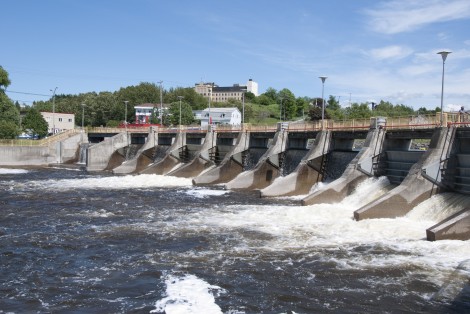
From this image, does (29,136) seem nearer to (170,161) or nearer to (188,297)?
(170,161)

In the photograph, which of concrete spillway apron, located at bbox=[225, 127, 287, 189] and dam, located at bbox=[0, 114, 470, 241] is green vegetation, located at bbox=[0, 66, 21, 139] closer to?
dam, located at bbox=[0, 114, 470, 241]

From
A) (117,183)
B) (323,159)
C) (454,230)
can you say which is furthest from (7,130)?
(454,230)

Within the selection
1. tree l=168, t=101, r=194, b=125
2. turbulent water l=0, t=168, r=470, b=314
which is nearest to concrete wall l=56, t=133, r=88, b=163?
tree l=168, t=101, r=194, b=125

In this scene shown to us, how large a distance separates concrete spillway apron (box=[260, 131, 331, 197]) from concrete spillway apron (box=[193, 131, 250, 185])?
31.4 ft

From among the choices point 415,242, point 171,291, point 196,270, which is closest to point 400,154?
point 415,242

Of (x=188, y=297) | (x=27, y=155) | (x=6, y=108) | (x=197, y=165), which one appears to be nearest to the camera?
(x=188, y=297)

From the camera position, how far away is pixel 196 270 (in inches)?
656

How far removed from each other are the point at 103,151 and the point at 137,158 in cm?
691

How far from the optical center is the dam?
2495cm

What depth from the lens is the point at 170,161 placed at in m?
54.0

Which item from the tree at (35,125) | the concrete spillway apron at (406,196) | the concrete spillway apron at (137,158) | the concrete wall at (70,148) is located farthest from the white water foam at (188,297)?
the tree at (35,125)

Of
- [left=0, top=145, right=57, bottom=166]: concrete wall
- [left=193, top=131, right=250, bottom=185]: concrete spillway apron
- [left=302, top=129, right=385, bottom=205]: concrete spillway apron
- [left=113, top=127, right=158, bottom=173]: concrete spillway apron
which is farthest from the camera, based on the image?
[left=0, top=145, right=57, bottom=166]: concrete wall

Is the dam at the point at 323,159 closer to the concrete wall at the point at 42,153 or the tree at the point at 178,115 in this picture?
the concrete wall at the point at 42,153

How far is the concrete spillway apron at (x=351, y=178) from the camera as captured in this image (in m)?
29.9
